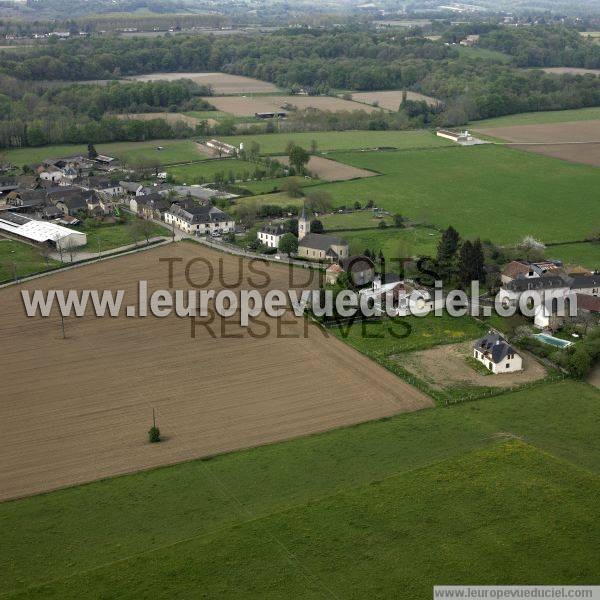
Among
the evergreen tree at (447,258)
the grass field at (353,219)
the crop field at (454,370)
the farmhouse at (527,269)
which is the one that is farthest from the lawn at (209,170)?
the crop field at (454,370)

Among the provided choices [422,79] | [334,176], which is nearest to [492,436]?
[334,176]

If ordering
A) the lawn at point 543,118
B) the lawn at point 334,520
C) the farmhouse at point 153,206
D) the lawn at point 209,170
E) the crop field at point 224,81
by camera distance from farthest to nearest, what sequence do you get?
1. the crop field at point 224,81
2. the lawn at point 543,118
3. the lawn at point 209,170
4. the farmhouse at point 153,206
5. the lawn at point 334,520

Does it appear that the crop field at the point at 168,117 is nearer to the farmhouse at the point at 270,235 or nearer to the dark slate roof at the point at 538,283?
the farmhouse at the point at 270,235

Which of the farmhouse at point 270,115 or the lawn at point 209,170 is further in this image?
the farmhouse at point 270,115

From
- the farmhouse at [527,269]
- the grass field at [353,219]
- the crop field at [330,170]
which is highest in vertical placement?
the farmhouse at [527,269]

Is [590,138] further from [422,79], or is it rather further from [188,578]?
[188,578]

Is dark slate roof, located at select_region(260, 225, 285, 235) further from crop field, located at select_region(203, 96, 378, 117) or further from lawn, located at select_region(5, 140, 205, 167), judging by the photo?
crop field, located at select_region(203, 96, 378, 117)
